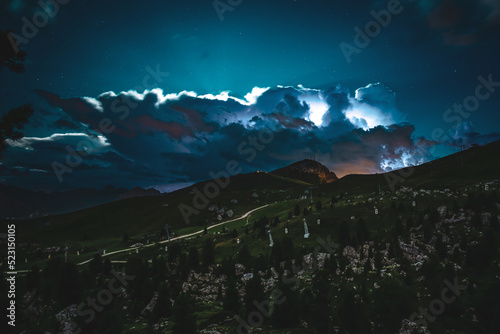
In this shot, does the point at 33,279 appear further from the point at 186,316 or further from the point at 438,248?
the point at 438,248

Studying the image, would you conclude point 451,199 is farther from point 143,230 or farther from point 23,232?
point 23,232

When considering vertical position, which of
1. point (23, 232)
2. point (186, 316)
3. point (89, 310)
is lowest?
point (186, 316)

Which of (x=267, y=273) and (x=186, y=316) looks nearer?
(x=186, y=316)

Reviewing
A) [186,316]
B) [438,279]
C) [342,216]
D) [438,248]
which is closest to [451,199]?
[342,216]

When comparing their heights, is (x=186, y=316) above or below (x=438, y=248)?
above

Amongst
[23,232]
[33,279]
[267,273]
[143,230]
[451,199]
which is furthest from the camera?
[23,232]

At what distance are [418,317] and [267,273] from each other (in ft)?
82.8

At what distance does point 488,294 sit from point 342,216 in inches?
1821

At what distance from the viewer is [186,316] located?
1030 inches

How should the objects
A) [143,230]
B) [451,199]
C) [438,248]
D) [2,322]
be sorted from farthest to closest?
[143,230] < [451,199] < [438,248] < [2,322]

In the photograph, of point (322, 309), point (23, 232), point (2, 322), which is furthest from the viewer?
point (23, 232)

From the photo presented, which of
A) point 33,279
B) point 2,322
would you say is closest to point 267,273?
point 2,322

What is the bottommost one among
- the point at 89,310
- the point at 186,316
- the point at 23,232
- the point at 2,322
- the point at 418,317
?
the point at 418,317

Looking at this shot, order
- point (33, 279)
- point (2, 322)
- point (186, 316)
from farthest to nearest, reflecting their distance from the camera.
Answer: point (33, 279), point (186, 316), point (2, 322)
